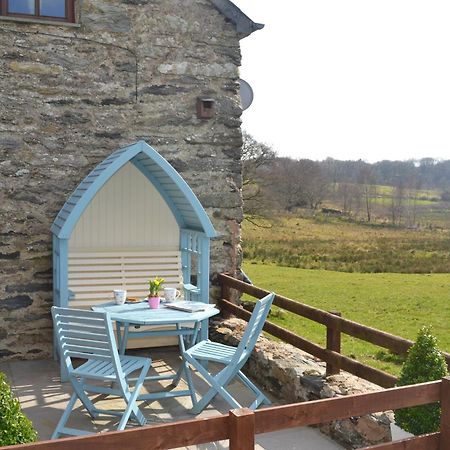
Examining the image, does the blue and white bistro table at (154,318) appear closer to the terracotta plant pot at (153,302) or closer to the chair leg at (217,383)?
the terracotta plant pot at (153,302)

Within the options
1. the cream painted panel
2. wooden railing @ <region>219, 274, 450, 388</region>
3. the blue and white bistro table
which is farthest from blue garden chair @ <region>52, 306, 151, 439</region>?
the cream painted panel

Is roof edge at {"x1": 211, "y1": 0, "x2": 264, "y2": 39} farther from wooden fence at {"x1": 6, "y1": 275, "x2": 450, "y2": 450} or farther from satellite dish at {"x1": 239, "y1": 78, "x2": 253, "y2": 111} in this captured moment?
wooden fence at {"x1": 6, "y1": 275, "x2": 450, "y2": 450}

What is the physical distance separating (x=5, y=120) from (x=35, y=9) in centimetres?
128

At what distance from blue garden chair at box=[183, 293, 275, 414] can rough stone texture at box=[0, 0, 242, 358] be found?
7.82ft

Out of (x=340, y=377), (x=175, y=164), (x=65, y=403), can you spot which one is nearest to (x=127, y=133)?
(x=175, y=164)

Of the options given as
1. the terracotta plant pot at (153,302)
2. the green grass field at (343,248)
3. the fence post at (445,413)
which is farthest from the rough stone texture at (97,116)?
the green grass field at (343,248)

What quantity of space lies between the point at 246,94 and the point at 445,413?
581 cm

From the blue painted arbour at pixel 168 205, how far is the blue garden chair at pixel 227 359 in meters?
1.44

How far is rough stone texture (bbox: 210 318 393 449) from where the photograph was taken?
4.29 m

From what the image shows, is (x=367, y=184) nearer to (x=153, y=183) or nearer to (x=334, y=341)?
(x=153, y=183)

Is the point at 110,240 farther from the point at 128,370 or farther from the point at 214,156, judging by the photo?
the point at 128,370

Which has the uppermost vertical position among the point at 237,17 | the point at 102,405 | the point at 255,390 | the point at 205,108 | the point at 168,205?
the point at 237,17

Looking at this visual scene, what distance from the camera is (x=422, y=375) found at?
3773mm

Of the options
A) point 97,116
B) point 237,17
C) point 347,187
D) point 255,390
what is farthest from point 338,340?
point 347,187
